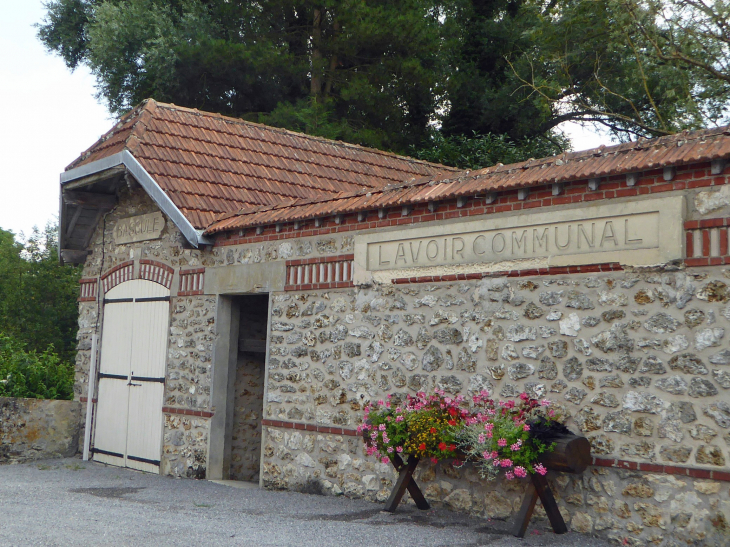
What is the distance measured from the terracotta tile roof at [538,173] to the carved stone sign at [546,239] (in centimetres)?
26

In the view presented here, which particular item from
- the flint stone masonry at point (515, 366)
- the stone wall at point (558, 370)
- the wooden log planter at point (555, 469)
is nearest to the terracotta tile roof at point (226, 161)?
the flint stone masonry at point (515, 366)

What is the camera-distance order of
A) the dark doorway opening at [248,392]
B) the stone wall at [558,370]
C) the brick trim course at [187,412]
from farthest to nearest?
the dark doorway opening at [248,392]
the brick trim course at [187,412]
the stone wall at [558,370]

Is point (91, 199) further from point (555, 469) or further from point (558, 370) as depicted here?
point (555, 469)

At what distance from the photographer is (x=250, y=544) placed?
5516mm

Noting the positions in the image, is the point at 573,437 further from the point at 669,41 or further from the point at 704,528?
the point at 669,41

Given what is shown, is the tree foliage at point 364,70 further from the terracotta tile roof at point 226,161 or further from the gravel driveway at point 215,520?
the gravel driveway at point 215,520

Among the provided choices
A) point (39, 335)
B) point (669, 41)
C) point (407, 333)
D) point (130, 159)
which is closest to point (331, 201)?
point (407, 333)

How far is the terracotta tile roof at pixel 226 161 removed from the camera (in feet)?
31.3

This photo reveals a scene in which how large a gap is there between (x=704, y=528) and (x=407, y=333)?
2874 millimetres

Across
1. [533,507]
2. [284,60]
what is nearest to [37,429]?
[533,507]

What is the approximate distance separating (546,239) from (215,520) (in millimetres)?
3477

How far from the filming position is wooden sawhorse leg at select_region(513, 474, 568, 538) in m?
5.63

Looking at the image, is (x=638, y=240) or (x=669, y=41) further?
(x=669, y=41)

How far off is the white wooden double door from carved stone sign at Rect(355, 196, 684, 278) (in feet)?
11.7
